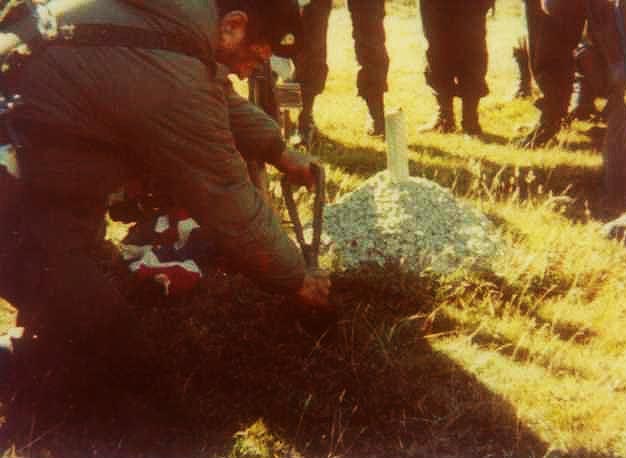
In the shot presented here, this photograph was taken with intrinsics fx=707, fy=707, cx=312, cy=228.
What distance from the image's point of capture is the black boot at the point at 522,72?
8953 millimetres

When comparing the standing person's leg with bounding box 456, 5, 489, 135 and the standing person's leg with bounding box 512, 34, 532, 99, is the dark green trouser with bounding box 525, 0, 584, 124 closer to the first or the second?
the standing person's leg with bounding box 456, 5, 489, 135

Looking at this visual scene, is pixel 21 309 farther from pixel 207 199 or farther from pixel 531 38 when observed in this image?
pixel 531 38

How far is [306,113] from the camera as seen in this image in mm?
7066

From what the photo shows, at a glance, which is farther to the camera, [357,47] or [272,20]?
[357,47]

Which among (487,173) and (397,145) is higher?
(397,145)

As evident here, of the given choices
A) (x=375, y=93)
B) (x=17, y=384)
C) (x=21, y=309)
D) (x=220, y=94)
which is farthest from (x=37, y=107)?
(x=375, y=93)

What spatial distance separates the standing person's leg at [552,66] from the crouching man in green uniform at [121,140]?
4180mm

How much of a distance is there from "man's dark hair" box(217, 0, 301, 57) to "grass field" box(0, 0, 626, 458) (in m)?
1.43

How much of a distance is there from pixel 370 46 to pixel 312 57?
0.64 metres

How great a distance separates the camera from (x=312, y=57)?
695 cm

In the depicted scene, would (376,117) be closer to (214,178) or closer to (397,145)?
(397,145)

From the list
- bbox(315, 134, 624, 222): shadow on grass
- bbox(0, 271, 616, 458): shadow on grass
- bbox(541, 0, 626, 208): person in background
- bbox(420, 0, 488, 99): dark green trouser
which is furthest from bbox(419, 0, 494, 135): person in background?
bbox(0, 271, 616, 458): shadow on grass

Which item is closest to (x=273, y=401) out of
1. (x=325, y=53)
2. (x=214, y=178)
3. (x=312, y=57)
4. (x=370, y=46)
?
(x=214, y=178)

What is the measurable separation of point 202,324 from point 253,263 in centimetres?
86
